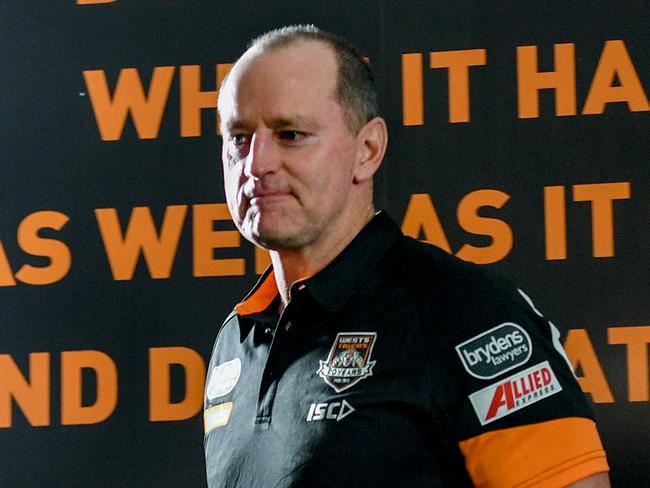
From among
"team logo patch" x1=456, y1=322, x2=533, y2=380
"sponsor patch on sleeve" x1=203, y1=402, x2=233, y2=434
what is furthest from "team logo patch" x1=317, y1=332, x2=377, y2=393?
"sponsor patch on sleeve" x1=203, y1=402, x2=233, y2=434

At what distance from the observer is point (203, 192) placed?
2.01 m

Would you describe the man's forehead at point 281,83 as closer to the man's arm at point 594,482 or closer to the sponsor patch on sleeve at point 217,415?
the sponsor patch on sleeve at point 217,415

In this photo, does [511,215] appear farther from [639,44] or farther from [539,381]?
[539,381]

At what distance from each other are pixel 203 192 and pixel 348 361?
847 mm

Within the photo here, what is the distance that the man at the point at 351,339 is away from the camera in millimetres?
1164

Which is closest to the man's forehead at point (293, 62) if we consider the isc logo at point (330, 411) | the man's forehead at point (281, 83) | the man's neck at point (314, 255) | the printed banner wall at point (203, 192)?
the man's forehead at point (281, 83)

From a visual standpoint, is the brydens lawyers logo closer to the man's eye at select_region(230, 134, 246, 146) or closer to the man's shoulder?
the man's shoulder

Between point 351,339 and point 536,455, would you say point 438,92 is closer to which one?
point 351,339

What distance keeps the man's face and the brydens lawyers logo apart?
1.12ft

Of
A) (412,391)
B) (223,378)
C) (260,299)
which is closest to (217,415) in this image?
(223,378)

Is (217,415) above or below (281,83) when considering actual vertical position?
below

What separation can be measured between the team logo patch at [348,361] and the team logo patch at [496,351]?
121 mm

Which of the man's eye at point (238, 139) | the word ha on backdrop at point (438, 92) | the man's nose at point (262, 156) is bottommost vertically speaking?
the man's nose at point (262, 156)

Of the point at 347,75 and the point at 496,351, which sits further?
the point at 347,75
